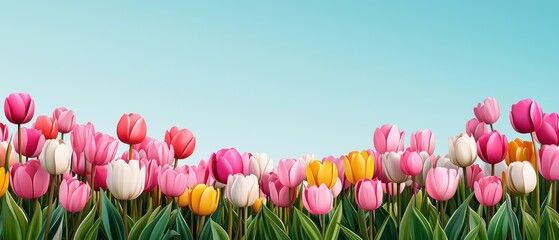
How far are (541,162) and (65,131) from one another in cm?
375

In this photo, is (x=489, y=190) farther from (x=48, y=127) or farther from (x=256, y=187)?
(x=48, y=127)

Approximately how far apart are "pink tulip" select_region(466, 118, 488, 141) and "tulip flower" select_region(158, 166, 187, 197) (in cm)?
273

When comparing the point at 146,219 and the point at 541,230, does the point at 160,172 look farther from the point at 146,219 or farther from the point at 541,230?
the point at 541,230

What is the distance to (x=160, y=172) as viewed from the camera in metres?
3.74

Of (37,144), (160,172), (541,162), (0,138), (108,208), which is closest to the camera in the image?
(108,208)

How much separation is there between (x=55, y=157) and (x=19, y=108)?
4.50ft

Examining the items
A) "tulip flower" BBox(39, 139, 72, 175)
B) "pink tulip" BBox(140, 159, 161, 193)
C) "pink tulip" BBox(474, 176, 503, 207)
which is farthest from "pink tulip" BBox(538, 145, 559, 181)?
"tulip flower" BBox(39, 139, 72, 175)

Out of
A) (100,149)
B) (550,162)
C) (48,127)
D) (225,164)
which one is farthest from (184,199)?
(550,162)

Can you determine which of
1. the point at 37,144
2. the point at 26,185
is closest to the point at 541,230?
the point at 26,185

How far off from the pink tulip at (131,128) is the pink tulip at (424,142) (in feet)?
6.80

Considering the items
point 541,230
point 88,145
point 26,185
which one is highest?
point 88,145

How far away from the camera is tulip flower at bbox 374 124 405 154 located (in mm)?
4566

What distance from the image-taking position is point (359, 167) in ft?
13.0

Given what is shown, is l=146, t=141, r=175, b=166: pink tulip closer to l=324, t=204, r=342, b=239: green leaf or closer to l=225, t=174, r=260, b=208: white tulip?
l=225, t=174, r=260, b=208: white tulip
